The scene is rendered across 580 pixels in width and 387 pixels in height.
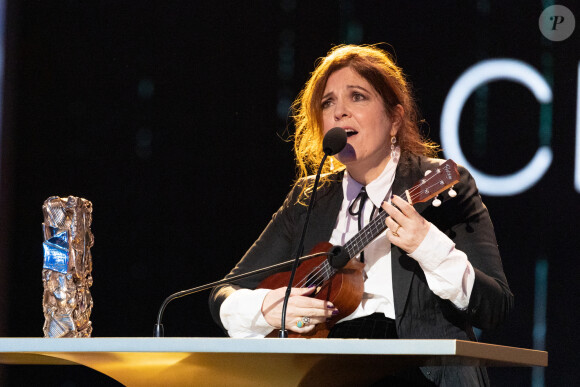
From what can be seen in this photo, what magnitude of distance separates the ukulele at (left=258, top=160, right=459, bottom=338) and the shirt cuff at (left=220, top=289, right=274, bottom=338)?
0.05 meters

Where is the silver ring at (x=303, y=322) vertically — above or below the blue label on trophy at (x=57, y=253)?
below

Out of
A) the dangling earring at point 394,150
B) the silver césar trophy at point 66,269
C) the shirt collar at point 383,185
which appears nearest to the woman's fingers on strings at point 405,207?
the shirt collar at point 383,185

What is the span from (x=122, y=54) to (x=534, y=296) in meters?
1.95

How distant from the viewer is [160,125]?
3.62 m

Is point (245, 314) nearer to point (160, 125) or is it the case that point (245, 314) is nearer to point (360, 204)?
point (360, 204)

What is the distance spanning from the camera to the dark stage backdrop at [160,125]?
11.4 ft

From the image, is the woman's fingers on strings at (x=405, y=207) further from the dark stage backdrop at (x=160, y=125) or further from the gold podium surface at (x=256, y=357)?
the dark stage backdrop at (x=160, y=125)

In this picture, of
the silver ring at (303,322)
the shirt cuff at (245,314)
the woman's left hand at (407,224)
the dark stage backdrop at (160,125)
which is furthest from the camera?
the dark stage backdrop at (160,125)

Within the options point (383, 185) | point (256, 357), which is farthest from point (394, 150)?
point (256, 357)

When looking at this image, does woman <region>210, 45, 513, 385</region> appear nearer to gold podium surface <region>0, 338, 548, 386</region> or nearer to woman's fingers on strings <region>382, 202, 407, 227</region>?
woman's fingers on strings <region>382, 202, 407, 227</region>

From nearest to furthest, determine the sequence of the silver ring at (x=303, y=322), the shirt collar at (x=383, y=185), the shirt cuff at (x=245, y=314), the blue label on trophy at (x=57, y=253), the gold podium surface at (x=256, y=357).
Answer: the gold podium surface at (x=256, y=357) → the blue label on trophy at (x=57, y=253) → the silver ring at (x=303, y=322) → the shirt cuff at (x=245, y=314) → the shirt collar at (x=383, y=185)

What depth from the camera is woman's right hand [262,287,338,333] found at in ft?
6.94

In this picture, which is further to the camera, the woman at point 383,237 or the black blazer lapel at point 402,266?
the black blazer lapel at point 402,266

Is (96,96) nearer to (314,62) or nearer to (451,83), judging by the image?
(314,62)
